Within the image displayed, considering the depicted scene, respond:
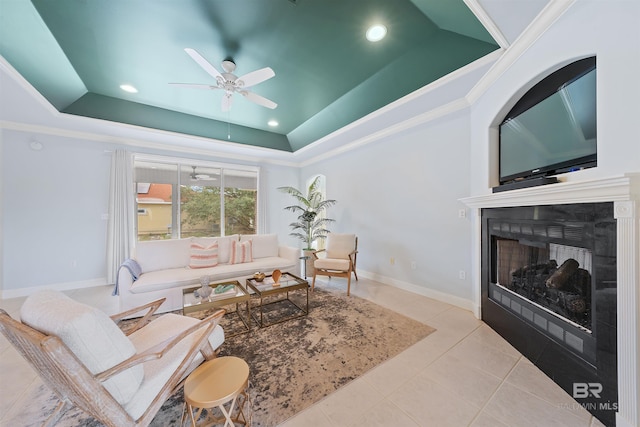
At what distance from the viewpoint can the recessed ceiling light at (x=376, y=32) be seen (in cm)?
208

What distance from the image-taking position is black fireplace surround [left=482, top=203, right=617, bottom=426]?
130 centimetres

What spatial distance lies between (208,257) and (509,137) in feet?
13.4

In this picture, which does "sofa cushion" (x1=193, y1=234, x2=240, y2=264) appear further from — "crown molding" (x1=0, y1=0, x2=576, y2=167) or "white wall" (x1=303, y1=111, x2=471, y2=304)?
"white wall" (x1=303, y1=111, x2=471, y2=304)

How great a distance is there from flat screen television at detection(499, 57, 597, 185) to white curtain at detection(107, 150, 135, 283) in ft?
18.6

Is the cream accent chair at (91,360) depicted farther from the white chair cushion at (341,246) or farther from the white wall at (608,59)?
the white chair cushion at (341,246)

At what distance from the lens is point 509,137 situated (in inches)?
87.7

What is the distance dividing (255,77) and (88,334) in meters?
2.41

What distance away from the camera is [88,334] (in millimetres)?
939

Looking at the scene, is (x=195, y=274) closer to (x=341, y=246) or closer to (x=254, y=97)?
(x=341, y=246)

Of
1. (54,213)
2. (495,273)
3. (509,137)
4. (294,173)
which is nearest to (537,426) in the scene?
(495,273)

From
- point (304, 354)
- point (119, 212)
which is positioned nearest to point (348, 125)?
point (304, 354)

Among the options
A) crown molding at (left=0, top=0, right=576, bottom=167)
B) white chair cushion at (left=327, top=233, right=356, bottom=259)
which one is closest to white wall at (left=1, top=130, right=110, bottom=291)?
crown molding at (left=0, top=0, right=576, bottom=167)

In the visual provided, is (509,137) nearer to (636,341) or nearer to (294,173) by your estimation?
(636,341)

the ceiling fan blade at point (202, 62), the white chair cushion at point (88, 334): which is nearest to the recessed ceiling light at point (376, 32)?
the ceiling fan blade at point (202, 62)
